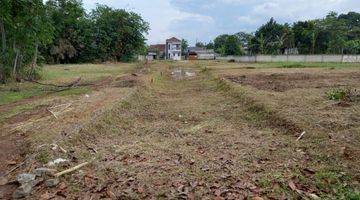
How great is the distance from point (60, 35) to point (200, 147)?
50665mm

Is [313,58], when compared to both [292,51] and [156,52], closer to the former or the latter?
[292,51]

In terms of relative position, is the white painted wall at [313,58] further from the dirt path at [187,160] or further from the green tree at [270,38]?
the dirt path at [187,160]

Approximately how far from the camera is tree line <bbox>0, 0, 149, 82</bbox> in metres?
17.9

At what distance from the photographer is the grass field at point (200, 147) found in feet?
15.6

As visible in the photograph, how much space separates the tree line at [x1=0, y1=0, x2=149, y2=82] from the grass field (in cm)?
808

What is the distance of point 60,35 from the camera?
5322 cm

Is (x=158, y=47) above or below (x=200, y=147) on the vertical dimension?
below

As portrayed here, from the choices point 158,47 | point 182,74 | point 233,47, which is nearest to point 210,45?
point 158,47

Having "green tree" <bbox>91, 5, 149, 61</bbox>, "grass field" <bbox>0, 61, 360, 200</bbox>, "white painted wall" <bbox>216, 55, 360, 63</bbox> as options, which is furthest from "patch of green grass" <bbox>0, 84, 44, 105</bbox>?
"green tree" <bbox>91, 5, 149, 61</bbox>

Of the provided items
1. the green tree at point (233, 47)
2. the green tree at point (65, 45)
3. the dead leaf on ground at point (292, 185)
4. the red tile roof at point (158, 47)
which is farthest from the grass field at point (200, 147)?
the red tile roof at point (158, 47)

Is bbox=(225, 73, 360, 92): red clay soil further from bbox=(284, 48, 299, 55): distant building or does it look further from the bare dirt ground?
bbox=(284, 48, 299, 55): distant building

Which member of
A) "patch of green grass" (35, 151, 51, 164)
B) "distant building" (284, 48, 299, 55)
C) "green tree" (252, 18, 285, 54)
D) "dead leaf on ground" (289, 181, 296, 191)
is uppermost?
"green tree" (252, 18, 285, 54)

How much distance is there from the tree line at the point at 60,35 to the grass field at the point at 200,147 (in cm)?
808

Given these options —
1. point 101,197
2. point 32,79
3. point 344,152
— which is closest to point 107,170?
point 101,197
